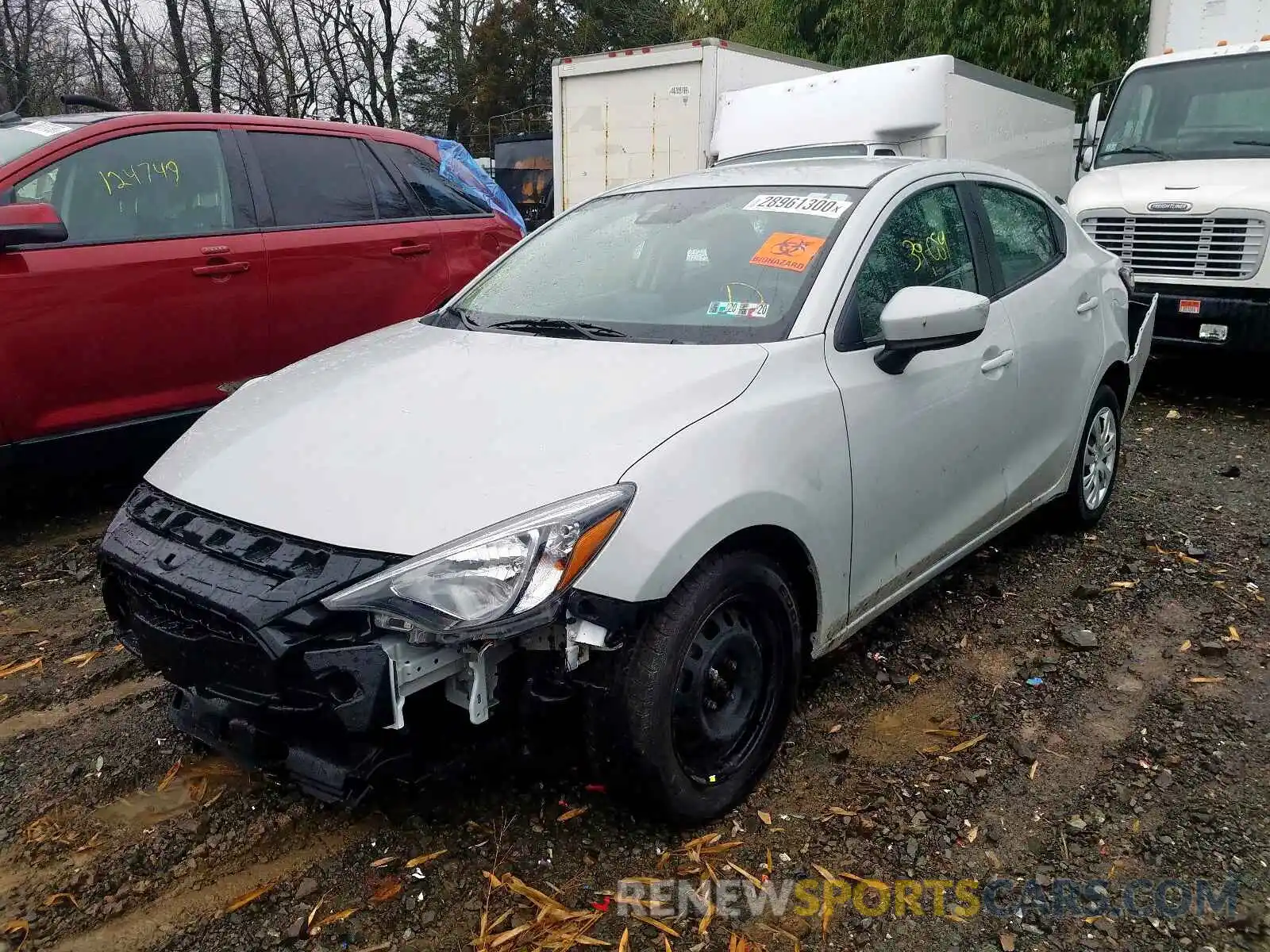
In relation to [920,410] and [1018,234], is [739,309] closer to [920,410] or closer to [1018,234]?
[920,410]

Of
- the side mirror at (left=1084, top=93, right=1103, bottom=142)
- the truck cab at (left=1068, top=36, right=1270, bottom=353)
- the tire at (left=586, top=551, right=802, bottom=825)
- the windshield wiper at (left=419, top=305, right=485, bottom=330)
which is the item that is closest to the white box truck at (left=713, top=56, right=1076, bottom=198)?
the side mirror at (left=1084, top=93, right=1103, bottom=142)

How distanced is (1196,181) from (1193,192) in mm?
179

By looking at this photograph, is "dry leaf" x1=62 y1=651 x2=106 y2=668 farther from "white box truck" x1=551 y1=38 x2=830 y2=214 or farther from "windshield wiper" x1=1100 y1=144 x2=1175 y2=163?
"windshield wiper" x1=1100 y1=144 x2=1175 y2=163

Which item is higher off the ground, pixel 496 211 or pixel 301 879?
pixel 496 211

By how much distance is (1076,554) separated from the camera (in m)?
4.39

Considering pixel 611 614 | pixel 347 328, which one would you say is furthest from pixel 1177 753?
pixel 347 328

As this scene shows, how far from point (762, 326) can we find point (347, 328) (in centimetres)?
308

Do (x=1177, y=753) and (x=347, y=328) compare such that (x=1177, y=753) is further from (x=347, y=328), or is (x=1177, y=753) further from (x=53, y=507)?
(x=53, y=507)

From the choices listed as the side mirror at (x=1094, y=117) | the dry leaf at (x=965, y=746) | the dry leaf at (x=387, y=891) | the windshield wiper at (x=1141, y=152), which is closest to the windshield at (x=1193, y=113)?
the windshield wiper at (x=1141, y=152)

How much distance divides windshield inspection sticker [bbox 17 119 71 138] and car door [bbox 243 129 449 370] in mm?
837

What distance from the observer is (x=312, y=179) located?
518 centimetres

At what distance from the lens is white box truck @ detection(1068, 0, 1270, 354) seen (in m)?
6.75

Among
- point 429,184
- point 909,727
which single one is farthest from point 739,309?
point 429,184

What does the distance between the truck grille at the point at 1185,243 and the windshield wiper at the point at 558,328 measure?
4.85 meters
